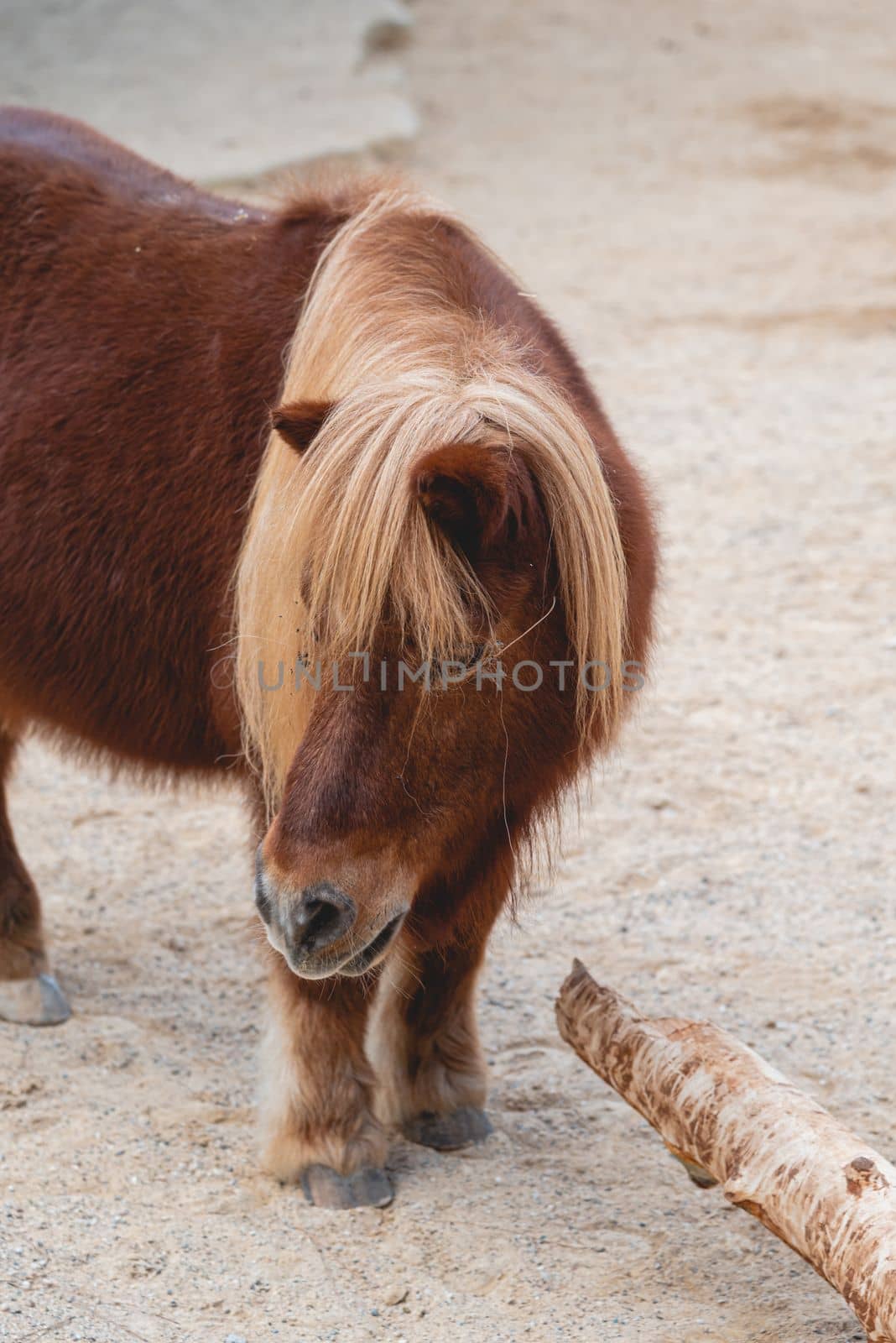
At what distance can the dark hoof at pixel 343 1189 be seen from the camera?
275cm

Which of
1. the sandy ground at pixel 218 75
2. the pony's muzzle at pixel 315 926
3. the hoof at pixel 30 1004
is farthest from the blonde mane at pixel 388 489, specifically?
the sandy ground at pixel 218 75

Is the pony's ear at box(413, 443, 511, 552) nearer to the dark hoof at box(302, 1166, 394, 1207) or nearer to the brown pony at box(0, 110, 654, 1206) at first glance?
the brown pony at box(0, 110, 654, 1206)

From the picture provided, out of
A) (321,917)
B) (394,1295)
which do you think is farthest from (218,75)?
(394,1295)

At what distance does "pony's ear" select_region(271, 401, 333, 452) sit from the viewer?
2191 millimetres

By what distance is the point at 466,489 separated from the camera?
2055 mm

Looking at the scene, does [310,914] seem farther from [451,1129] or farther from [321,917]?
[451,1129]

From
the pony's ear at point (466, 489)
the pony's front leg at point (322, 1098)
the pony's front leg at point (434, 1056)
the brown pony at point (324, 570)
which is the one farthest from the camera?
the pony's front leg at point (434, 1056)

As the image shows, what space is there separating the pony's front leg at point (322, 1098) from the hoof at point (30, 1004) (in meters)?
0.72

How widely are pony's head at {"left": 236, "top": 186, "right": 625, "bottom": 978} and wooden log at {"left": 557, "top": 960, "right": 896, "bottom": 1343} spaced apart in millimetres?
492

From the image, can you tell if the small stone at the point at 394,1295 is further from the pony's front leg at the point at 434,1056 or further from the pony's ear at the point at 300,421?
the pony's ear at the point at 300,421

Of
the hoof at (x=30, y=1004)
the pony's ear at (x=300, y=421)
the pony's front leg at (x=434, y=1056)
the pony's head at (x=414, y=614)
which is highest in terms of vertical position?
the pony's ear at (x=300, y=421)

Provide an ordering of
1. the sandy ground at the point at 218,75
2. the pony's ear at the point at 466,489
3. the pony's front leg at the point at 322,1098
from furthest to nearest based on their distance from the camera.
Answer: the sandy ground at the point at 218,75 < the pony's front leg at the point at 322,1098 < the pony's ear at the point at 466,489

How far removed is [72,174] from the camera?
3.01m

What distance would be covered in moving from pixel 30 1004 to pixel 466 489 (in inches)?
73.3
